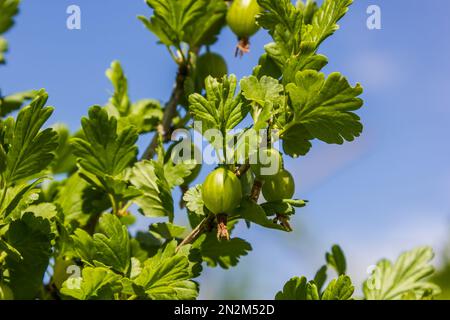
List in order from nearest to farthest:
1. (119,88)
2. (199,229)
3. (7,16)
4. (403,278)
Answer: (199,229)
(403,278)
(119,88)
(7,16)

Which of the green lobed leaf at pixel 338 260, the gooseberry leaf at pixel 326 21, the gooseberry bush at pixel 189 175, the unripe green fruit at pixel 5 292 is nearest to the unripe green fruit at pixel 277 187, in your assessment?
the gooseberry bush at pixel 189 175

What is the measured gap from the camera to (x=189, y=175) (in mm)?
1369

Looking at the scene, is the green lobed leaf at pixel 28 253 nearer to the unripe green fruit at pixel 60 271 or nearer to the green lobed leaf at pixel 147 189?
the unripe green fruit at pixel 60 271

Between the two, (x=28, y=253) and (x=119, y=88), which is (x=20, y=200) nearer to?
(x=28, y=253)

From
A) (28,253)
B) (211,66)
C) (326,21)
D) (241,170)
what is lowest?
(28,253)

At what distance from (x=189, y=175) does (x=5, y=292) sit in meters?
0.45

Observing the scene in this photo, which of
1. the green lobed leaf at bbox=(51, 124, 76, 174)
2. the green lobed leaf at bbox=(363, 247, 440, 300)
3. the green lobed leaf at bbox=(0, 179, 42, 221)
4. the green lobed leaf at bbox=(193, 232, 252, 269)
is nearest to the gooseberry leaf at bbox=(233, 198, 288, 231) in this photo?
the green lobed leaf at bbox=(193, 232, 252, 269)

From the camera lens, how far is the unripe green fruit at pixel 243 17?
1400 mm

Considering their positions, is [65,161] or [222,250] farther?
[65,161]

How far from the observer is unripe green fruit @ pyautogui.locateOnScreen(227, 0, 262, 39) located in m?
1.40

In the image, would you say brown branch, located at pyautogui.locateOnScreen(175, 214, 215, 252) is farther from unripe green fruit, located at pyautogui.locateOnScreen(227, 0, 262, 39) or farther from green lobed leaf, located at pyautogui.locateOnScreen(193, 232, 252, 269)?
unripe green fruit, located at pyautogui.locateOnScreen(227, 0, 262, 39)

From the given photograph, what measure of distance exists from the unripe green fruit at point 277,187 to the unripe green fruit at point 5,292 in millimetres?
538

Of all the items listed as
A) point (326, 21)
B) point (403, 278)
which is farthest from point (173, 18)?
point (403, 278)

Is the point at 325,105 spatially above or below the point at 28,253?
above
